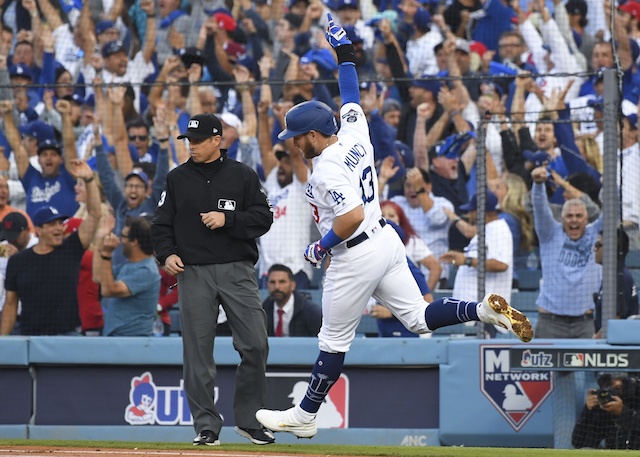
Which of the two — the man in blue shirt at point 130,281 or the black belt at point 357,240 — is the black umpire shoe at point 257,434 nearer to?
the black belt at point 357,240

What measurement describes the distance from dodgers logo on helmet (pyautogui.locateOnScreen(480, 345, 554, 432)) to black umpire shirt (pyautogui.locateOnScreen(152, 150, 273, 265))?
2.29 meters

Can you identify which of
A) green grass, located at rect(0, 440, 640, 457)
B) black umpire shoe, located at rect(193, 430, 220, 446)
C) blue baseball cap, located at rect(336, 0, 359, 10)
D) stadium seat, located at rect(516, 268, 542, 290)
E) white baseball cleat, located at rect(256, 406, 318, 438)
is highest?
blue baseball cap, located at rect(336, 0, 359, 10)

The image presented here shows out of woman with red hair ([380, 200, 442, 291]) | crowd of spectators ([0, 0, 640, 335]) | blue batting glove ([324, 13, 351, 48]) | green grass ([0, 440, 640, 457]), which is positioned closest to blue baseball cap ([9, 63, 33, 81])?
crowd of spectators ([0, 0, 640, 335])

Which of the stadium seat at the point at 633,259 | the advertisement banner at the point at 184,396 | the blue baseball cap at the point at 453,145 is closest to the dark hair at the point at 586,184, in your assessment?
the stadium seat at the point at 633,259

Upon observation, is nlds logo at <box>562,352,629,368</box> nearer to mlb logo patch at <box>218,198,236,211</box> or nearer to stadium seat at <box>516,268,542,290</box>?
stadium seat at <box>516,268,542,290</box>

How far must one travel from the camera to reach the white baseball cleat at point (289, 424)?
5363mm

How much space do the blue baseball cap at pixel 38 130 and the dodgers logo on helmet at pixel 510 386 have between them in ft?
15.1

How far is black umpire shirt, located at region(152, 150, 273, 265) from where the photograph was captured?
18.8 ft

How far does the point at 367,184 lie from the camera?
518cm

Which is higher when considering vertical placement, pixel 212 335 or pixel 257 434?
pixel 212 335

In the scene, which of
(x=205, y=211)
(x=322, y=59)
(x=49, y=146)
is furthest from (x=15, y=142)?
(x=205, y=211)

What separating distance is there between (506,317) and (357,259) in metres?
0.77

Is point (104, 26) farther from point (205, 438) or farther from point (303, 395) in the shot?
point (205, 438)

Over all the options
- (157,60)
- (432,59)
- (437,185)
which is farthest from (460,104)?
(157,60)
